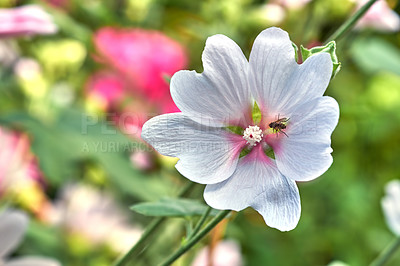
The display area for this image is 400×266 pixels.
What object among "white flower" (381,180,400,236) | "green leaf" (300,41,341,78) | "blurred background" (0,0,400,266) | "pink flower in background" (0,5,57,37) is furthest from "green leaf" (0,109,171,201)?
"green leaf" (300,41,341,78)

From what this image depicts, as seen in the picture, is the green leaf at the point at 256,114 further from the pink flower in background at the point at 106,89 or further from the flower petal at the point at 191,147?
the pink flower in background at the point at 106,89

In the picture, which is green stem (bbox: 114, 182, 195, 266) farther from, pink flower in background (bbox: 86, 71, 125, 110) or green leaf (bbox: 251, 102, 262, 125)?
pink flower in background (bbox: 86, 71, 125, 110)

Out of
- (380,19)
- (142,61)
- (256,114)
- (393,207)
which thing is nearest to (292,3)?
(380,19)

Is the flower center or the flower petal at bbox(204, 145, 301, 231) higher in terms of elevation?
the flower center

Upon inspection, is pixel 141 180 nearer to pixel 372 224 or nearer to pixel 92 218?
pixel 92 218

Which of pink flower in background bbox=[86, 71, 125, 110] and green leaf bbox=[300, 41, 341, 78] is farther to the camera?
pink flower in background bbox=[86, 71, 125, 110]

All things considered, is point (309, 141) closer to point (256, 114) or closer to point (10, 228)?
point (256, 114)

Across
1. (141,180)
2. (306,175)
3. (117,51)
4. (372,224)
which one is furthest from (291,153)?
(372,224)
